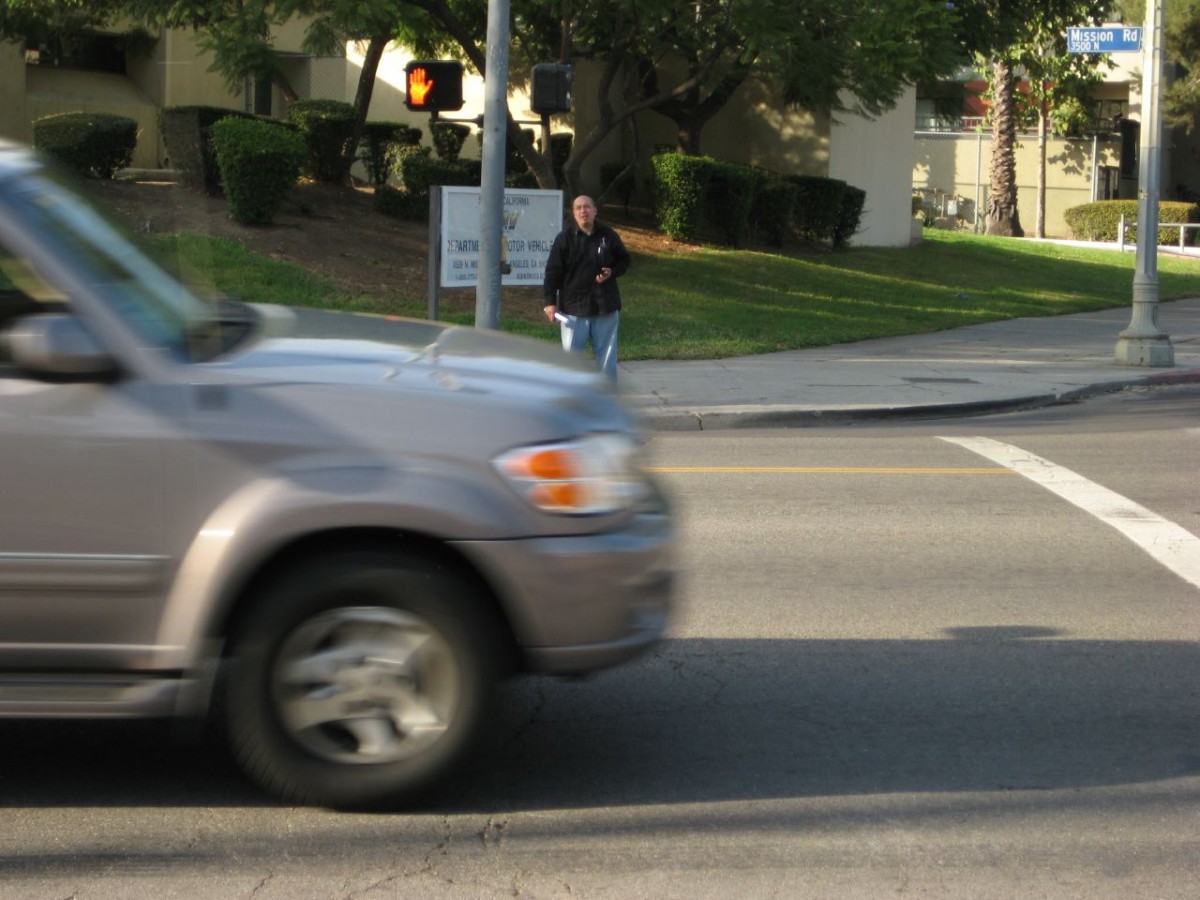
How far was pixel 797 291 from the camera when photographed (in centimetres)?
2378

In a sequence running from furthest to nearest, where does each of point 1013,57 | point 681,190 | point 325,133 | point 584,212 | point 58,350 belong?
point 1013,57 → point 681,190 → point 325,133 → point 584,212 → point 58,350

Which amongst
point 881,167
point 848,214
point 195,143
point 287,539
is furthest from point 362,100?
point 287,539

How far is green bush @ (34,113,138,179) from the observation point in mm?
22172

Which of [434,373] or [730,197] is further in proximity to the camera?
[730,197]

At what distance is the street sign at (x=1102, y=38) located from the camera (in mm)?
17828

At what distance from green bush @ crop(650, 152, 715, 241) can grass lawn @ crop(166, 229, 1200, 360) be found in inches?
30.6

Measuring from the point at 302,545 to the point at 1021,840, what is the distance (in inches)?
90.6

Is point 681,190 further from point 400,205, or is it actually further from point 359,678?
point 359,678

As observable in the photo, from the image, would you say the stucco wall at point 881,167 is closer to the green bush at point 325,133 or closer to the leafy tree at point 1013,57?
the leafy tree at point 1013,57

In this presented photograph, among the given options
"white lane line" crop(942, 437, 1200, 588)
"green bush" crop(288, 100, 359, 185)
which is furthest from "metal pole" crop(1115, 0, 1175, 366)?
"green bush" crop(288, 100, 359, 185)

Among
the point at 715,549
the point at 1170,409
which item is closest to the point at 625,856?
the point at 715,549

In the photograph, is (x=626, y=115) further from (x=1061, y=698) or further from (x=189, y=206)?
(x=1061, y=698)

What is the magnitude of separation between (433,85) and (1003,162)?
3126 cm

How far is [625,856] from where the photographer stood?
446cm
